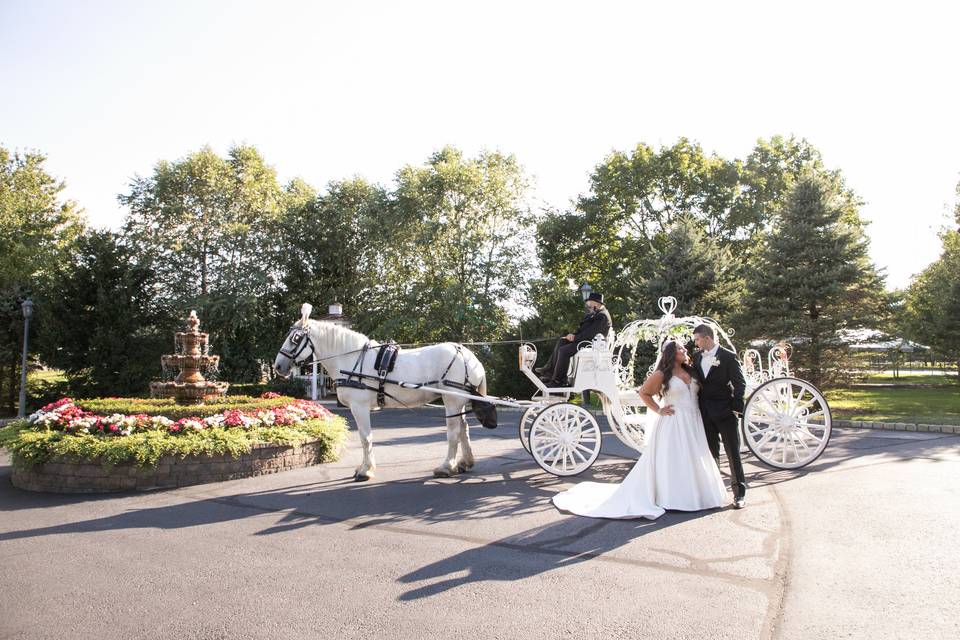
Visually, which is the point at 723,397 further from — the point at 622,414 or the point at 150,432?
the point at 150,432

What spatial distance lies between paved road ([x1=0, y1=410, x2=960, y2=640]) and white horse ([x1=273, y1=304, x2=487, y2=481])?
940 millimetres

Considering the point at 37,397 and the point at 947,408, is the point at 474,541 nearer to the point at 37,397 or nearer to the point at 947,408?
the point at 947,408

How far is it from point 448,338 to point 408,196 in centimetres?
649

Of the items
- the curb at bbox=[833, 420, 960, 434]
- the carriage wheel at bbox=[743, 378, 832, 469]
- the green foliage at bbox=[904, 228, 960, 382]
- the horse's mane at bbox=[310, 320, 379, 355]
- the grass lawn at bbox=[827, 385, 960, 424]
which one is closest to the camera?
the carriage wheel at bbox=[743, 378, 832, 469]

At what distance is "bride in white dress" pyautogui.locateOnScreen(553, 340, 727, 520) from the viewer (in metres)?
6.55

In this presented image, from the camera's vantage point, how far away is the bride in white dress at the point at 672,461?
655 centimetres

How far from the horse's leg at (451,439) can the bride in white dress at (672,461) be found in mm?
2418

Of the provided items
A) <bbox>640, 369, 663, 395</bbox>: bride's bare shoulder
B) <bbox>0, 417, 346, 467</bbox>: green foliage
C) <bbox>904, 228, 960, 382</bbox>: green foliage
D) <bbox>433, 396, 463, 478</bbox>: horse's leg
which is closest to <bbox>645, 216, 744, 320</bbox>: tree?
<bbox>904, 228, 960, 382</bbox>: green foliage

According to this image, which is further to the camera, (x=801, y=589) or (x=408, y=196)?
(x=408, y=196)

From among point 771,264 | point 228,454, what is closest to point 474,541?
point 228,454

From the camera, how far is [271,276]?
91.9 ft

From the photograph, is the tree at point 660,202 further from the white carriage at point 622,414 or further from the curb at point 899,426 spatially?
the white carriage at point 622,414

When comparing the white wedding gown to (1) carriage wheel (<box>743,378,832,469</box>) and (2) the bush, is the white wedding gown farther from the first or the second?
(2) the bush

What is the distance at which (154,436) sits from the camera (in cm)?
840
